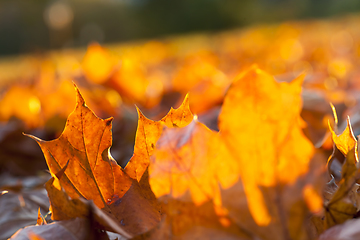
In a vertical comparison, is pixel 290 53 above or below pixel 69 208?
below

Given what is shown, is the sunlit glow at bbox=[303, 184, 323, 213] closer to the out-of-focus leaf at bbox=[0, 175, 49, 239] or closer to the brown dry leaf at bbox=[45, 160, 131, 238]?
the brown dry leaf at bbox=[45, 160, 131, 238]

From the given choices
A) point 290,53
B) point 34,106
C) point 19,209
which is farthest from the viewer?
point 290,53

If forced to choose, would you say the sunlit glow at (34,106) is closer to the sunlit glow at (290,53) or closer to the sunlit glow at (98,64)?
the sunlit glow at (98,64)

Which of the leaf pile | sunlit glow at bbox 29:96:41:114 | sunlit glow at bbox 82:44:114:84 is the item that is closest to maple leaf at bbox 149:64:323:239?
the leaf pile

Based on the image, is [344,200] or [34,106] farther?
[34,106]

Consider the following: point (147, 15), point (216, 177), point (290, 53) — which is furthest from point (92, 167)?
point (147, 15)

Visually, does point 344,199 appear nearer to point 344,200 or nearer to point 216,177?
point 344,200
